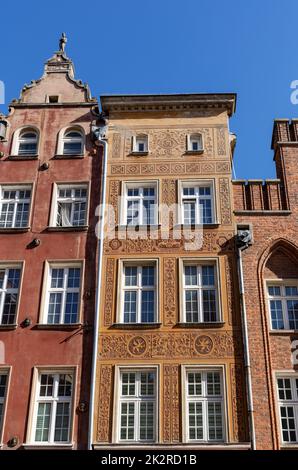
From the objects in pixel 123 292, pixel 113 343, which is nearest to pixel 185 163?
pixel 123 292

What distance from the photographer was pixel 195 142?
25203 millimetres

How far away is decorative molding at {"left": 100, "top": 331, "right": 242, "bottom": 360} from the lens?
20328mm

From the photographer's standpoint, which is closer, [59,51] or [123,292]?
[123,292]

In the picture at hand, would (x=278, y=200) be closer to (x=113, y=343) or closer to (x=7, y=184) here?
(x=113, y=343)

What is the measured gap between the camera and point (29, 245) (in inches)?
893

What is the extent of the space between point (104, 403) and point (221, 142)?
1130 cm

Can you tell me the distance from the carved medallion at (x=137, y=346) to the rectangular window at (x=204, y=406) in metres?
1.68

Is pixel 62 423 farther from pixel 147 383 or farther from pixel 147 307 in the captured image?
pixel 147 307

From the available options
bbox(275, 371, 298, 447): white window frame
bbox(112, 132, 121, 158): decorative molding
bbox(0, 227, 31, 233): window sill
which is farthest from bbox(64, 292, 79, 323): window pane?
bbox(275, 371, 298, 447): white window frame

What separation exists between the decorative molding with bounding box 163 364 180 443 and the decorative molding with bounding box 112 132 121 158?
902 centimetres

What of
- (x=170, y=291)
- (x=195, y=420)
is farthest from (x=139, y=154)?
(x=195, y=420)

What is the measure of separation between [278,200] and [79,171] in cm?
780
